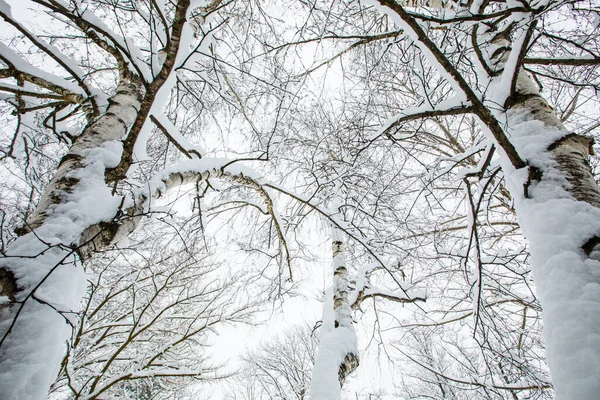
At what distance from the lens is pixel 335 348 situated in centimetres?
199

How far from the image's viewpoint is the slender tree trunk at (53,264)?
0.80 meters

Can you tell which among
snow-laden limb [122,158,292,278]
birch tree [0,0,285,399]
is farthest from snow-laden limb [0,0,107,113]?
snow-laden limb [122,158,292,278]

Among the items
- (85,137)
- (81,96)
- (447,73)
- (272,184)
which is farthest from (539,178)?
(81,96)

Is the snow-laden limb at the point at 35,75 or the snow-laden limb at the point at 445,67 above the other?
the snow-laden limb at the point at 35,75

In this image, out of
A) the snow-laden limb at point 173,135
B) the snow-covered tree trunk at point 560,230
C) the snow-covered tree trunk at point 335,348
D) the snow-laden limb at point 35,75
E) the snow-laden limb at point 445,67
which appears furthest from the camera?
the snow-covered tree trunk at point 335,348

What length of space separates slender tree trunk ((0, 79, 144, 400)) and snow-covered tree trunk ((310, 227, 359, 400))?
152 centimetres

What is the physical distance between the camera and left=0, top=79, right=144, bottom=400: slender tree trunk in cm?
80

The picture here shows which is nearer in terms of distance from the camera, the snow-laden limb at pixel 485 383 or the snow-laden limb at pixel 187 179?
the snow-laden limb at pixel 187 179

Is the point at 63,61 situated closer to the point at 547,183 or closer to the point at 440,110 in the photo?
the point at 440,110

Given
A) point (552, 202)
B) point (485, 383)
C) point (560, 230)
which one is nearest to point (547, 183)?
point (552, 202)

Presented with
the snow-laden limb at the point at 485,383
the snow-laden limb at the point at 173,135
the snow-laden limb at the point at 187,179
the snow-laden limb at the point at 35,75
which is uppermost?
the snow-laden limb at the point at 35,75

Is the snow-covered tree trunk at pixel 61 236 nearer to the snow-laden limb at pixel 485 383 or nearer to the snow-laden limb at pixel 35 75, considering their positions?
the snow-laden limb at pixel 35 75

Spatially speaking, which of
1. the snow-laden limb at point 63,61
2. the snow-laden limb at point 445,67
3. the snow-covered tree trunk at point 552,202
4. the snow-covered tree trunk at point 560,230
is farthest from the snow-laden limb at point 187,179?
the snow-covered tree trunk at point 560,230

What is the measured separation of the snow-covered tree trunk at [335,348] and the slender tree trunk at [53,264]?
1.52 metres
